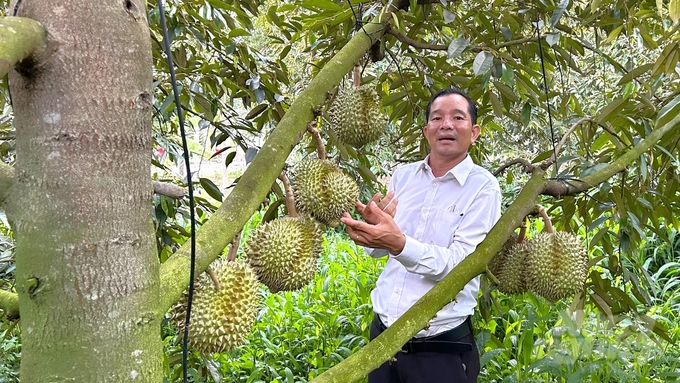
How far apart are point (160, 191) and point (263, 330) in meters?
2.62

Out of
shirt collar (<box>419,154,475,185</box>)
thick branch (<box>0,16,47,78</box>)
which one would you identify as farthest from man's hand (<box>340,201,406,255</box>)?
thick branch (<box>0,16,47,78</box>)

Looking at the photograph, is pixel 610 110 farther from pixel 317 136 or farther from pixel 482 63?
pixel 317 136

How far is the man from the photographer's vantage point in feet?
5.75

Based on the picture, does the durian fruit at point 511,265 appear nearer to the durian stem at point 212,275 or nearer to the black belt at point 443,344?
the black belt at point 443,344

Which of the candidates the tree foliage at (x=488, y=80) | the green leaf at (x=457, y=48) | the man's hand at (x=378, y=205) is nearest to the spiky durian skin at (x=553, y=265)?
the tree foliage at (x=488, y=80)

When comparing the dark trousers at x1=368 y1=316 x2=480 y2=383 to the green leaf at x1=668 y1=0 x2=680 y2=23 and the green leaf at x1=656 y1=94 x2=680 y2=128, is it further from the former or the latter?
the green leaf at x1=668 y1=0 x2=680 y2=23

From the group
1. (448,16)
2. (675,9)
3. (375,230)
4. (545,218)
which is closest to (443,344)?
(545,218)

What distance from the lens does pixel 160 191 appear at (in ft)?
2.97

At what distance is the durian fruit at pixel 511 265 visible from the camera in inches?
68.6

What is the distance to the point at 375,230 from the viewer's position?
1369 millimetres

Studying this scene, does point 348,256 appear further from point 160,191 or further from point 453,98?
point 160,191

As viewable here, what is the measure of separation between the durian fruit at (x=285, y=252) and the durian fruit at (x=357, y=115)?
34 cm

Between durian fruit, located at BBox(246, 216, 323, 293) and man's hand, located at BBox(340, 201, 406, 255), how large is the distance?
5.3 inches

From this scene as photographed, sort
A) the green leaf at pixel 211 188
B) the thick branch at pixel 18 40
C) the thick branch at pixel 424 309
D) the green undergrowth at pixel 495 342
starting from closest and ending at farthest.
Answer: the thick branch at pixel 18 40 < the thick branch at pixel 424 309 < the green leaf at pixel 211 188 < the green undergrowth at pixel 495 342
